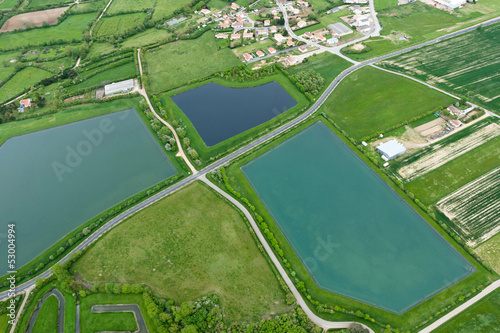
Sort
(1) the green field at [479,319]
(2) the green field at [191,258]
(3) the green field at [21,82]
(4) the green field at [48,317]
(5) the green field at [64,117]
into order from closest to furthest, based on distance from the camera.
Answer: (1) the green field at [479,319] < (4) the green field at [48,317] < (2) the green field at [191,258] < (5) the green field at [64,117] < (3) the green field at [21,82]

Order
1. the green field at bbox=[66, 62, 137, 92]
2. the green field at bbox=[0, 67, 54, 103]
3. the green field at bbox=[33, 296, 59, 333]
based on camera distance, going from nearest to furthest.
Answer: the green field at bbox=[33, 296, 59, 333] < the green field at bbox=[0, 67, 54, 103] < the green field at bbox=[66, 62, 137, 92]

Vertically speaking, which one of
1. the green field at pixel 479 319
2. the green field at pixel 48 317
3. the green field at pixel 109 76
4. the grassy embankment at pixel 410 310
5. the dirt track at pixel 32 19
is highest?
the dirt track at pixel 32 19

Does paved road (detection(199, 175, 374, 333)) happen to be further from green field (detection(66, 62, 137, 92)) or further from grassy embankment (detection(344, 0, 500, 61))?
grassy embankment (detection(344, 0, 500, 61))

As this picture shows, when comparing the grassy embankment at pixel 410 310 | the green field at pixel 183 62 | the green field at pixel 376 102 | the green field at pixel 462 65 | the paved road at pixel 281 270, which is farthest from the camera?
the green field at pixel 183 62

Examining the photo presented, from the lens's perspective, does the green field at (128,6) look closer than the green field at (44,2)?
Yes

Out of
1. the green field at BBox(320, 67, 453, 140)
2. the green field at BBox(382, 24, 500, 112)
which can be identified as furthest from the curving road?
the green field at BBox(382, 24, 500, 112)

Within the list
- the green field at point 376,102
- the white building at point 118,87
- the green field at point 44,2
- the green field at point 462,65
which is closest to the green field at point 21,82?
the white building at point 118,87

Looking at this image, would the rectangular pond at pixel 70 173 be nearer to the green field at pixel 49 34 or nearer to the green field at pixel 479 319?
the green field at pixel 49 34
